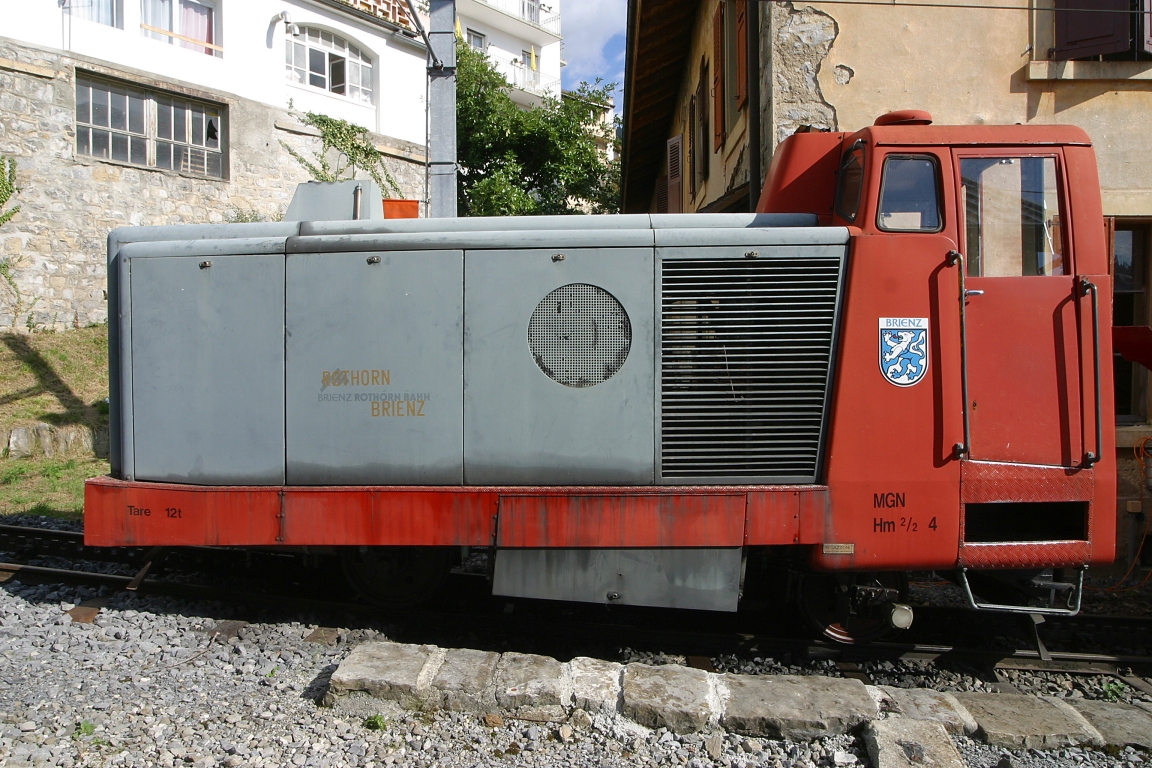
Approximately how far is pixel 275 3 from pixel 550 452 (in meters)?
18.0

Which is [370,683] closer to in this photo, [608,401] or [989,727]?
[608,401]

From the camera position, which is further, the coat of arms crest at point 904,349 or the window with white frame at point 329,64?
the window with white frame at point 329,64

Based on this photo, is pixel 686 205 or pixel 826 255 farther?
pixel 686 205

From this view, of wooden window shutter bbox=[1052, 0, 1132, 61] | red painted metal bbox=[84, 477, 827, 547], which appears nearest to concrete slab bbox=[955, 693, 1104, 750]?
red painted metal bbox=[84, 477, 827, 547]

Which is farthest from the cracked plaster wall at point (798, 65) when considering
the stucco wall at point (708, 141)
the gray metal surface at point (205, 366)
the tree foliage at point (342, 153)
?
the tree foliage at point (342, 153)

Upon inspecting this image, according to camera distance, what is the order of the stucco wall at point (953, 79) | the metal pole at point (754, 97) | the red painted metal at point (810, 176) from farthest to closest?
1. the metal pole at point (754, 97)
2. the stucco wall at point (953, 79)
3. the red painted metal at point (810, 176)

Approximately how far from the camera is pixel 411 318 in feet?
13.3

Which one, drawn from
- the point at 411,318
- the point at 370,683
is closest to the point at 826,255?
the point at 411,318

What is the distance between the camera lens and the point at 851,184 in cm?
416

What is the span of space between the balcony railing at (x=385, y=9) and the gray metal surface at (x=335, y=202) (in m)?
16.6

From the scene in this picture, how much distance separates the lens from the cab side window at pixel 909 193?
12.9 ft

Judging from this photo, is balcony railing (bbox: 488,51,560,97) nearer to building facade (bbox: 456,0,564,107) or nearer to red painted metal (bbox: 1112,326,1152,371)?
building facade (bbox: 456,0,564,107)

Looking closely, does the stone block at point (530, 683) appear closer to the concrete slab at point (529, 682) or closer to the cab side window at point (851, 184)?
the concrete slab at point (529, 682)

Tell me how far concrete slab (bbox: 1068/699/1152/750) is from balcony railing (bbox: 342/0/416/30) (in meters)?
20.0
